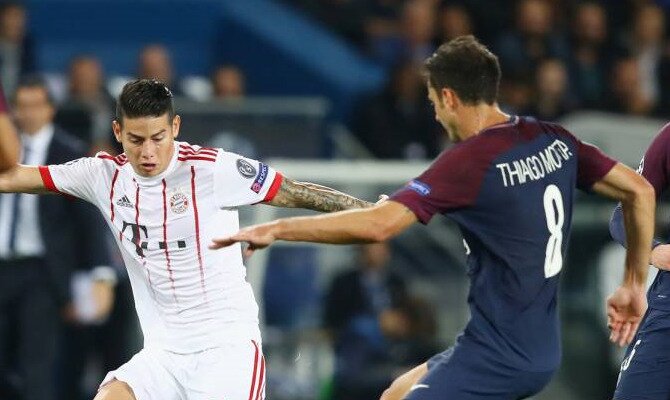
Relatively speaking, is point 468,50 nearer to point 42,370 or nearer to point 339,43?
point 42,370

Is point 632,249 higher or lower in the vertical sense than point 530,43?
lower

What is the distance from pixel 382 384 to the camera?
34.9 feet

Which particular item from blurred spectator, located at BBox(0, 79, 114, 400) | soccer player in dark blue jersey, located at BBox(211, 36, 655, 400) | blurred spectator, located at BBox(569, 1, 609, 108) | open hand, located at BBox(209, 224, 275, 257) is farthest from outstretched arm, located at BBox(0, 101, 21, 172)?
blurred spectator, located at BBox(569, 1, 609, 108)

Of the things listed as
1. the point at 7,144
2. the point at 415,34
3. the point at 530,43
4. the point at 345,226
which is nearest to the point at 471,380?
the point at 345,226

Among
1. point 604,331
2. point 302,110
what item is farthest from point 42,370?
point 604,331

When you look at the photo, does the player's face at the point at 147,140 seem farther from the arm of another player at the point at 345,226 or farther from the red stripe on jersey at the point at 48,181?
the arm of another player at the point at 345,226

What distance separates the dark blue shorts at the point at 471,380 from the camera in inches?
225

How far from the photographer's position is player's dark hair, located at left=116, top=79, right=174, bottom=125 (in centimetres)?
639

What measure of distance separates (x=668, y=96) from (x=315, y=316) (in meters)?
4.28

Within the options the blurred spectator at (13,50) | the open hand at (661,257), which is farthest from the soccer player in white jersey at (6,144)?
the blurred spectator at (13,50)

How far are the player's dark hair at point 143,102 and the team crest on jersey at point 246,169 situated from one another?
0.36m

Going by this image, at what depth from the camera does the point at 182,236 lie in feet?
21.4

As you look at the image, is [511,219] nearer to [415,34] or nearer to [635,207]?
[635,207]

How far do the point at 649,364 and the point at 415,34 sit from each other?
24.1ft
